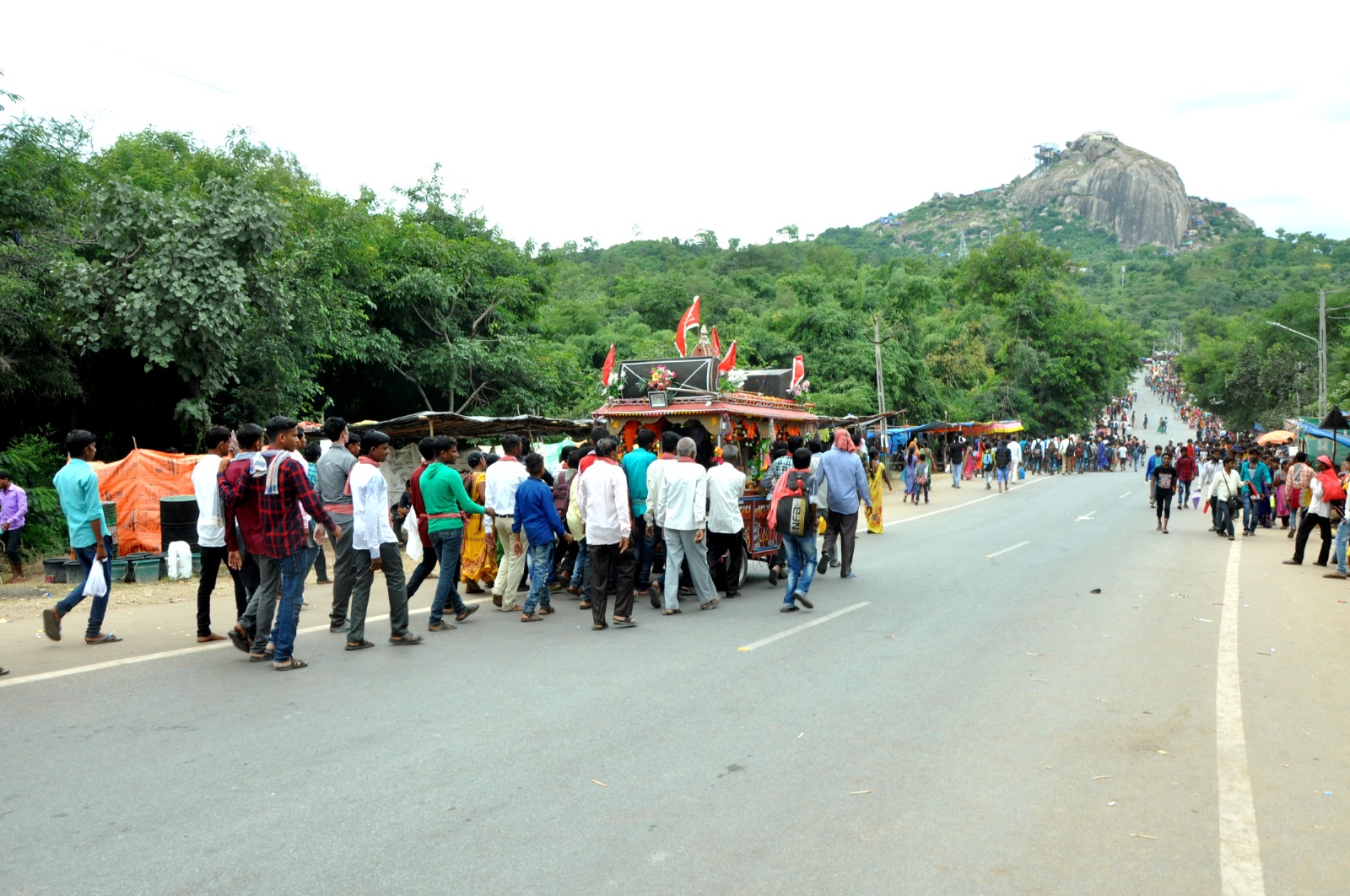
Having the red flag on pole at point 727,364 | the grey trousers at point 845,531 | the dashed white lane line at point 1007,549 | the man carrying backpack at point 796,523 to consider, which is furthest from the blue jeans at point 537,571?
the red flag on pole at point 727,364

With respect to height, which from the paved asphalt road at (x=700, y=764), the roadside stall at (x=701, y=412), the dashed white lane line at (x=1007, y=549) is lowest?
the dashed white lane line at (x=1007, y=549)

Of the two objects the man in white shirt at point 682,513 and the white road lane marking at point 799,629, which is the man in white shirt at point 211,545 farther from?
the white road lane marking at point 799,629

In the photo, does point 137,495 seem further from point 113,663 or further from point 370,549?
point 370,549

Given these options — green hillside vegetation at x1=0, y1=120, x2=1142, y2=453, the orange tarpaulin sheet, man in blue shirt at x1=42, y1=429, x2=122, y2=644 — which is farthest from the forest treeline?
man in blue shirt at x1=42, y1=429, x2=122, y2=644

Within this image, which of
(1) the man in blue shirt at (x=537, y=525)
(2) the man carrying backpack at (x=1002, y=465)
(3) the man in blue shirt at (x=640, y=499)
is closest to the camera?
(1) the man in blue shirt at (x=537, y=525)

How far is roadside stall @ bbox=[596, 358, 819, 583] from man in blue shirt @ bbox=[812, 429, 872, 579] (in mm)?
1181

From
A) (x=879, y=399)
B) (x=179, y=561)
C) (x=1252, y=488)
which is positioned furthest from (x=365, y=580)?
(x=879, y=399)

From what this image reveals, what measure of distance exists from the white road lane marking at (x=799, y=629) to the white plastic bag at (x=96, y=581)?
5517mm

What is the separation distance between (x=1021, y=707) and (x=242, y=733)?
500cm

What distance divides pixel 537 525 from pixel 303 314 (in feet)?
39.4

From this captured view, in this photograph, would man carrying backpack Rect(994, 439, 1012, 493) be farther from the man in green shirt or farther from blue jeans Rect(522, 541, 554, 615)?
the man in green shirt

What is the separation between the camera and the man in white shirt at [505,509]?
10273 mm

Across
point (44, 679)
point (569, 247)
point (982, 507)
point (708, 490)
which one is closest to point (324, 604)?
point (44, 679)

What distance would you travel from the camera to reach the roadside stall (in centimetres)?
1495
